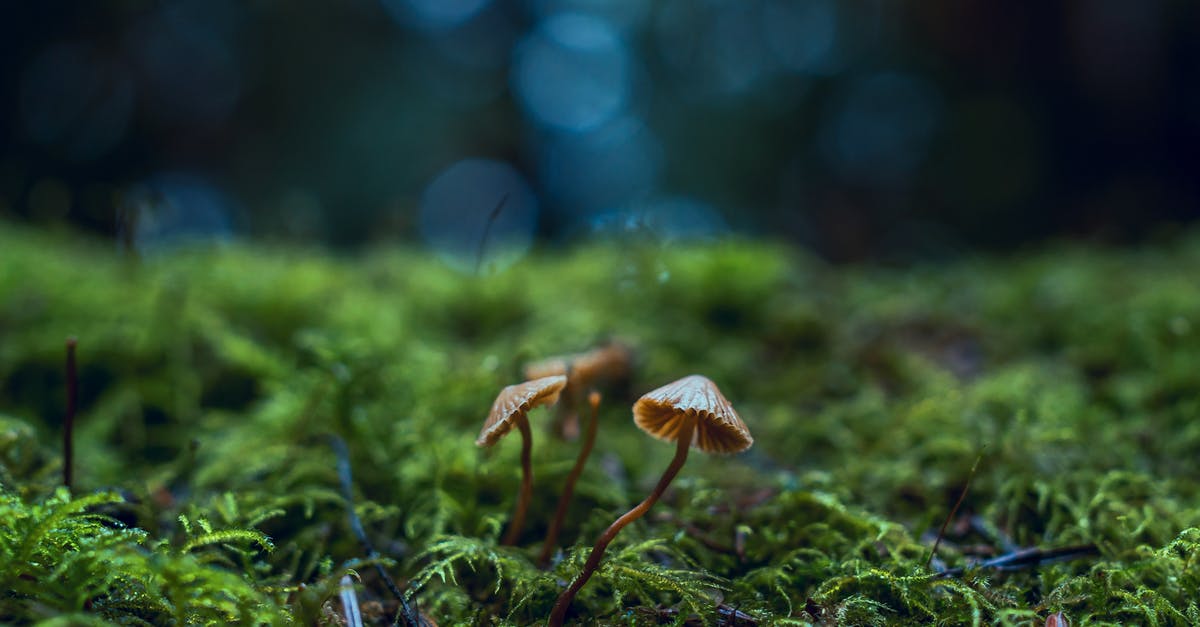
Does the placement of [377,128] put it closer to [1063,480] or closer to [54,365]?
[54,365]

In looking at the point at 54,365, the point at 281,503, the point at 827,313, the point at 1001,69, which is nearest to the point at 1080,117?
the point at 1001,69

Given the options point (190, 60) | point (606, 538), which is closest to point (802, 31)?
point (190, 60)

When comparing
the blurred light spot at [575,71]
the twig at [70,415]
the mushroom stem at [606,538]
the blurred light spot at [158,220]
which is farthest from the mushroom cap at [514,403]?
the blurred light spot at [575,71]

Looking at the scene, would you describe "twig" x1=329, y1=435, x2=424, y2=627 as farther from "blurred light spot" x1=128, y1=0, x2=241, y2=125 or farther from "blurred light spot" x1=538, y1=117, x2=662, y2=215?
"blurred light spot" x1=538, y1=117, x2=662, y2=215

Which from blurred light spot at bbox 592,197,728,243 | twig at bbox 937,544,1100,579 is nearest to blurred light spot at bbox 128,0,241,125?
blurred light spot at bbox 592,197,728,243

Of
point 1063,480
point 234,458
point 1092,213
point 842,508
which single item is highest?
point 1092,213

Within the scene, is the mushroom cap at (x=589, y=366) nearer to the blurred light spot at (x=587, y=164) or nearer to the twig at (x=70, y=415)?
the twig at (x=70, y=415)
